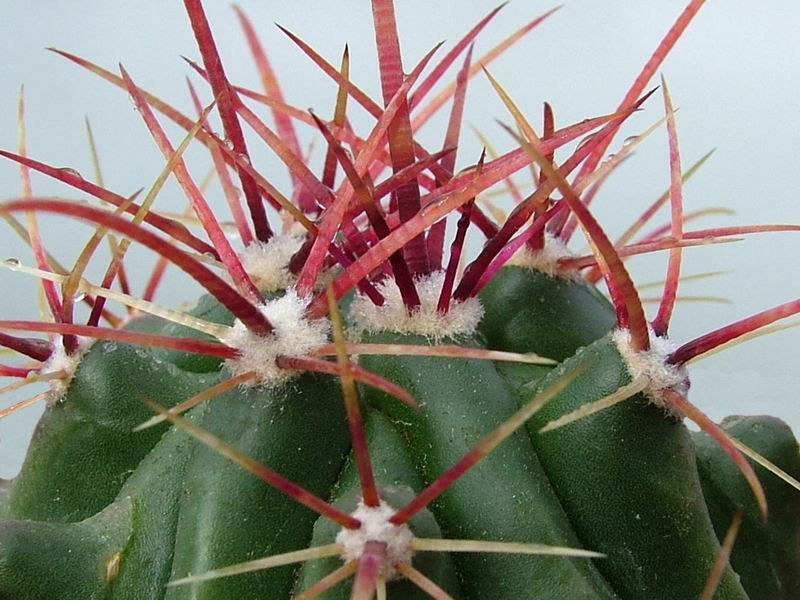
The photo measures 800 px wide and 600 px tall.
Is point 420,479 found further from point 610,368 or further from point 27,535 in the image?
point 27,535

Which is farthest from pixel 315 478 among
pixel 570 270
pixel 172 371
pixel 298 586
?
pixel 570 270

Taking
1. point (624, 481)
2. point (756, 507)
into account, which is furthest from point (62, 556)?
point (756, 507)

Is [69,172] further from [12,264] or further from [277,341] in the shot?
[277,341]

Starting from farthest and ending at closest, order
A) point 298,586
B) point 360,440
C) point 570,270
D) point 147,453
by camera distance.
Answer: point 570,270 < point 147,453 < point 298,586 < point 360,440

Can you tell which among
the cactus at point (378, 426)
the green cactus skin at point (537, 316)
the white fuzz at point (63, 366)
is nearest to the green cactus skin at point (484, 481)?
the cactus at point (378, 426)

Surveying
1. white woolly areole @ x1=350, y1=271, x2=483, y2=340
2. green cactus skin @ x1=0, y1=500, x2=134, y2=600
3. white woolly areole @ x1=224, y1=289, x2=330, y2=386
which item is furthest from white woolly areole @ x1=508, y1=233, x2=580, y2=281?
green cactus skin @ x1=0, y1=500, x2=134, y2=600

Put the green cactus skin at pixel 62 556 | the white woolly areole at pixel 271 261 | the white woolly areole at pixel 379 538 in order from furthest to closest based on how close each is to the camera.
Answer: the white woolly areole at pixel 271 261 < the green cactus skin at pixel 62 556 < the white woolly areole at pixel 379 538

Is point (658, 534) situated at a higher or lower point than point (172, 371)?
lower

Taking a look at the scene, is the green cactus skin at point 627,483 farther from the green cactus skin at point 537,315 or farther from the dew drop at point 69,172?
the dew drop at point 69,172
